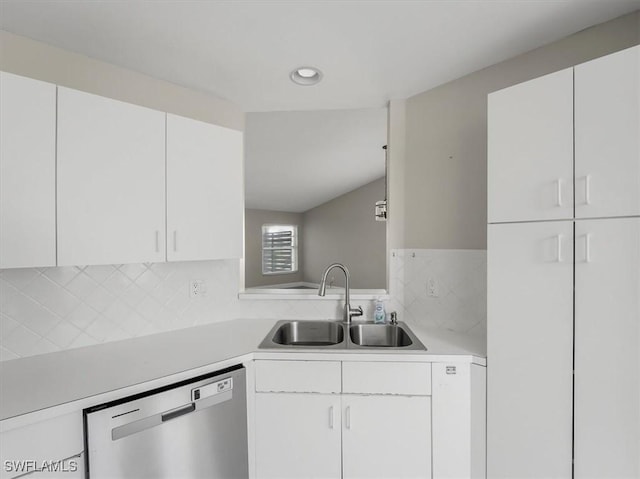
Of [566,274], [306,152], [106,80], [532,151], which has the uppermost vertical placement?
[106,80]

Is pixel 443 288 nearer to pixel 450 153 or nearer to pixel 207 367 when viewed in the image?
pixel 450 153

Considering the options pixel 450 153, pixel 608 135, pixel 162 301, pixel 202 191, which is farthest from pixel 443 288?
pixel 162 301

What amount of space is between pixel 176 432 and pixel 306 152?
2.00m

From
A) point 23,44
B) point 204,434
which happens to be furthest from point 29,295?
point 23,44

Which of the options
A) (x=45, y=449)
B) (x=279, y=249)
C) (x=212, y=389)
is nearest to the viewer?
(x=45, y=449)

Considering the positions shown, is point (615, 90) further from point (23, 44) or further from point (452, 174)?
point (23, 44)

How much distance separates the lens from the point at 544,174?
1.34 m

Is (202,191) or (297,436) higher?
(202,191)

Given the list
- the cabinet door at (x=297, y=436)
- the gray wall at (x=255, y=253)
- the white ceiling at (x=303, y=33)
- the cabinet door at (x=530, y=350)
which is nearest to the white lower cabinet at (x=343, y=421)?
the cabinet door at (x=297, y=436)

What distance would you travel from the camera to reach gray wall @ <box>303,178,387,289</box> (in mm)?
2430

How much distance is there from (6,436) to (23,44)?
5.38 ft

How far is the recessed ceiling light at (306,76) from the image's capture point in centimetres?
184

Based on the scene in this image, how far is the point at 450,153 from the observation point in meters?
2.02

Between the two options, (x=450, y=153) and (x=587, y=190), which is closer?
(x=587, y=190)
